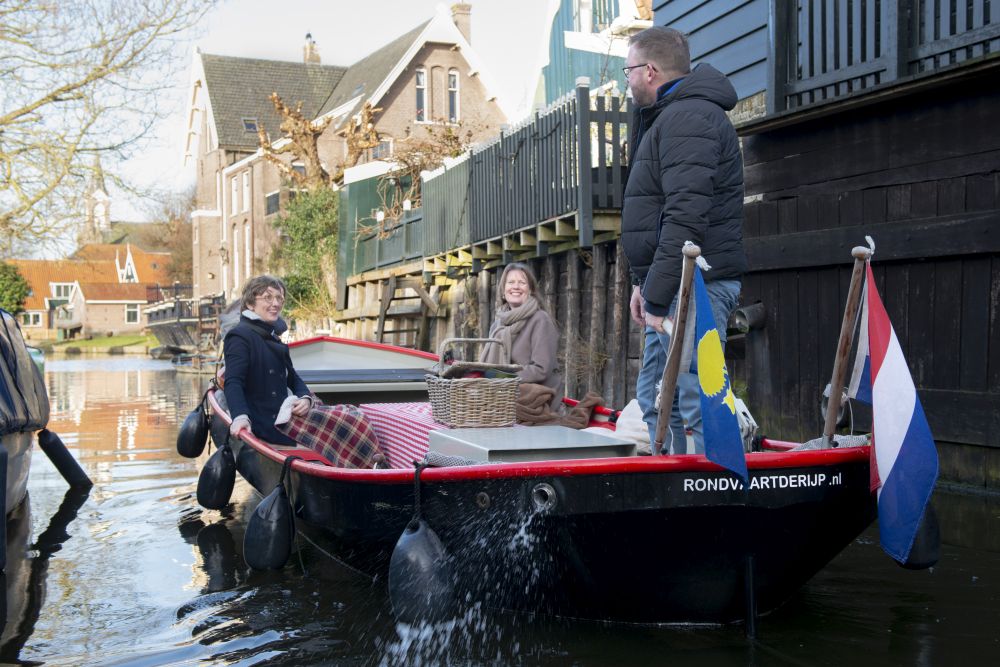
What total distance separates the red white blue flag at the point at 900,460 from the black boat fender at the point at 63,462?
6.48 meters

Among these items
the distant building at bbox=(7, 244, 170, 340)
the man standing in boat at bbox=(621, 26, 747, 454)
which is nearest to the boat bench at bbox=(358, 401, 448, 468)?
the man standing in boat at bbox=(621, 26, 747, 454)

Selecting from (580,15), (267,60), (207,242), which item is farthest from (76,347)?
(580,15)

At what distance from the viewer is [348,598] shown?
5082 millimetres

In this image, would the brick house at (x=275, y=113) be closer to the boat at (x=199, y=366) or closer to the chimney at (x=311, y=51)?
the chimney at (x=311, y=51)

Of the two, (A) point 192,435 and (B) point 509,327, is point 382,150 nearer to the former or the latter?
(A) point 192,435

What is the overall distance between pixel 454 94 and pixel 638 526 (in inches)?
1245

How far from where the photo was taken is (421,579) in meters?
4.10

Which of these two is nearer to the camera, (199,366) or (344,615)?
(344,615)

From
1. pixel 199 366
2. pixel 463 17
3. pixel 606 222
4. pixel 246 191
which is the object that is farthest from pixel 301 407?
pixel 246 191

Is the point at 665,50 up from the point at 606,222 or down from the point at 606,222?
up

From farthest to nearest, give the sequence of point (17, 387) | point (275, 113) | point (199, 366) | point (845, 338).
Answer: point (275, 113) < point (199, 366) < point (17, 387) < point (845, 338)

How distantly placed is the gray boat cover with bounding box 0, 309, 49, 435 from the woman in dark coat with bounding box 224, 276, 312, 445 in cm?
141

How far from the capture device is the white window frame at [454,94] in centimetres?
3434

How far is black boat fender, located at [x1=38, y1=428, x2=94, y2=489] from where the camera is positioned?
8469 mm
